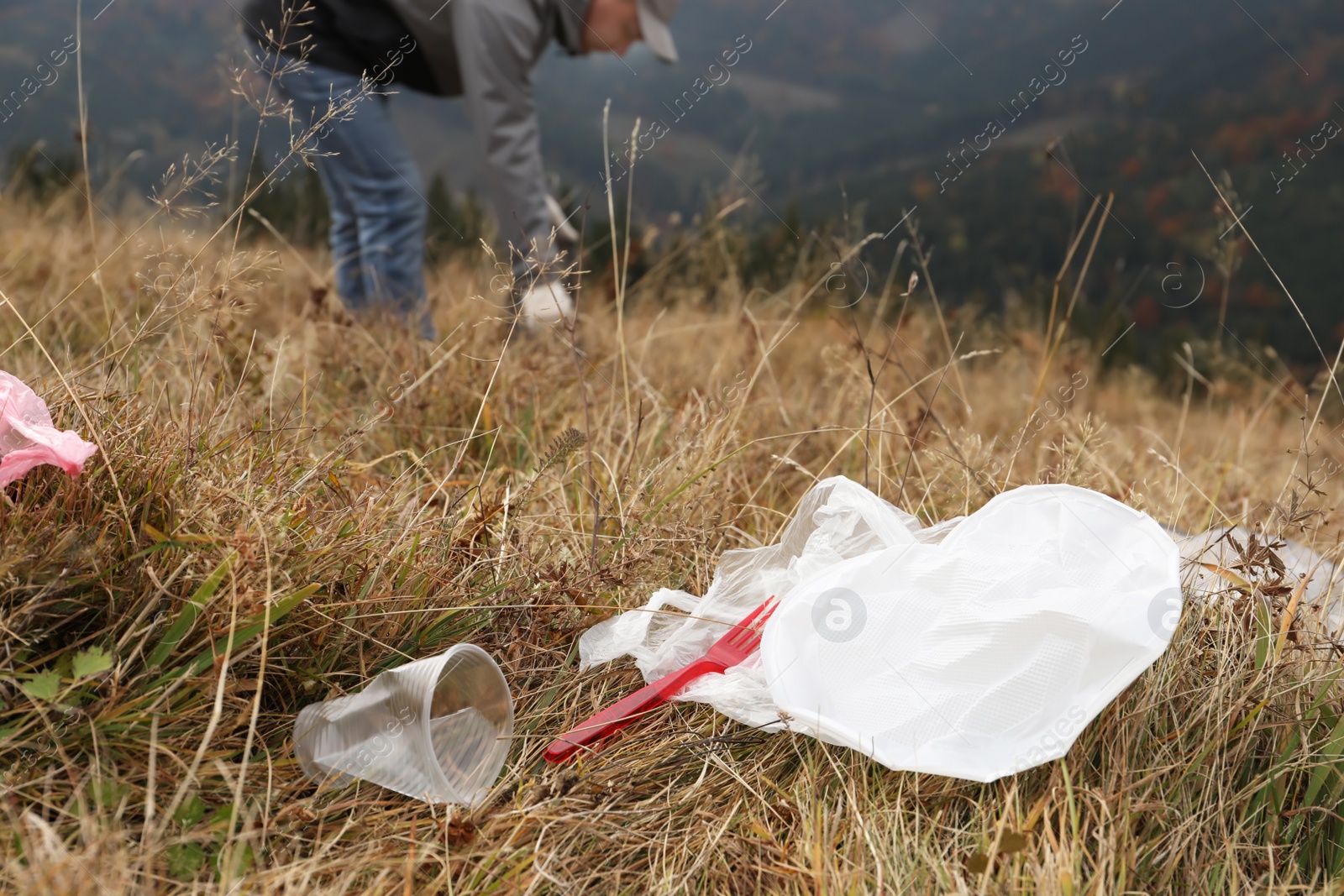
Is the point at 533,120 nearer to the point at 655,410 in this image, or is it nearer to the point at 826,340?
the point at 655,410

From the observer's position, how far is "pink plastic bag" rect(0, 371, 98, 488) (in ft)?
3.32

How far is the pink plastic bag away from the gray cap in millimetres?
2304

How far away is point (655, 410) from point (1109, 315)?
5.14m

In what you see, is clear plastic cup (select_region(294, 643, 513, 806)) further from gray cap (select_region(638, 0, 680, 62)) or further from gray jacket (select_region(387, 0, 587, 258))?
gray cap (select_region(638, 0, 680, 62))

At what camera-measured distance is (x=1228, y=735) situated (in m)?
1.11

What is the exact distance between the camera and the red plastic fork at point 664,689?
1144 millimetres

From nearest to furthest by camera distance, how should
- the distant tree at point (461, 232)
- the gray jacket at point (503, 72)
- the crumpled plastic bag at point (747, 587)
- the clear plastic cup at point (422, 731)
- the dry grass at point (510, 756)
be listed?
1. the dry grass at point (510, 756)
2. the clear plastic cup at point (422, 731)
3. the crumpled plastic bag at point (747, 587)
4. the gray jacket at point (503, 72)
5. the distant tree at point (461, 232)

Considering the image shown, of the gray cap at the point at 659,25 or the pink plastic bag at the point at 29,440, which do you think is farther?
the gray cap at the point at 659,25

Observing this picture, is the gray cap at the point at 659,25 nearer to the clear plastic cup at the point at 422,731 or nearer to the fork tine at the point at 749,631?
the fork tine at the point at 749,631

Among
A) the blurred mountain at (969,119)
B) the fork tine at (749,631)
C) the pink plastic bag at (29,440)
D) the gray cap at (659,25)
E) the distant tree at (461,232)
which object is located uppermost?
the pink plastic bag at (29,440)

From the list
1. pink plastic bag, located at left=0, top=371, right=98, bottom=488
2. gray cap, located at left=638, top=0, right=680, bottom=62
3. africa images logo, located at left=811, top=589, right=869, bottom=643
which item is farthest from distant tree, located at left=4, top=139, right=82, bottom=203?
africa images logo, located at left=811, top=589, right=869, bottom=643

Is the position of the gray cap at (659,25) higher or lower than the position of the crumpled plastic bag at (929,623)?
A: higher

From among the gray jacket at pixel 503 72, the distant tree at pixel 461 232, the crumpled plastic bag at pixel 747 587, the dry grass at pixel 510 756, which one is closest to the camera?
the dry grass at pixel 510 756

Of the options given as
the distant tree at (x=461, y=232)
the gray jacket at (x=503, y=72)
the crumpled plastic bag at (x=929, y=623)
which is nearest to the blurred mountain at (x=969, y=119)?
the gray jacket at (x=503, y=72)
